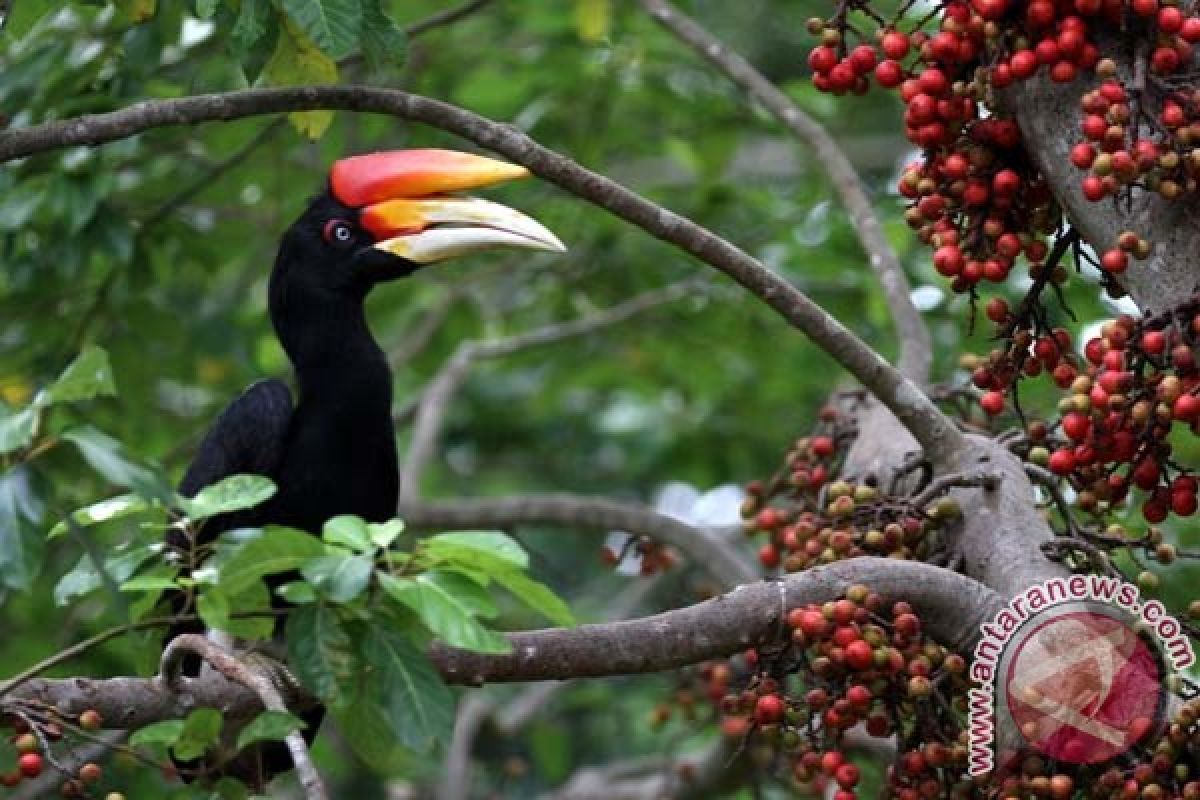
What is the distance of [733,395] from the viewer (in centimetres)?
686

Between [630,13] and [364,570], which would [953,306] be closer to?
[630,13]

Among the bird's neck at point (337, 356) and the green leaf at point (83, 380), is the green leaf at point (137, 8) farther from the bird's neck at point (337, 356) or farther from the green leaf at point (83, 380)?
the green leaf at point (83, 380)

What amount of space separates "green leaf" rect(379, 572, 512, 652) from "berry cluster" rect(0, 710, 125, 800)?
0.56 meters

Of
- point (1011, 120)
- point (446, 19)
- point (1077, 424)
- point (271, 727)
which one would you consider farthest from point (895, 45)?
point (446, 19)

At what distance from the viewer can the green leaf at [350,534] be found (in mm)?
2564

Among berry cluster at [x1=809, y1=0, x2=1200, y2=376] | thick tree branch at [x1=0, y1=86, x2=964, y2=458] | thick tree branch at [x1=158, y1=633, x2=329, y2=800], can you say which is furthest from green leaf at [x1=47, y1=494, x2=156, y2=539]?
berry cluster at [x1=809, y1=0, x2=1200, y2=376]

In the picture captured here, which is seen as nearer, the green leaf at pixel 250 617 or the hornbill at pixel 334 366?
the green leaf at pixel 250 617

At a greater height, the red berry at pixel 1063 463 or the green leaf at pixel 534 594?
the red berry at pixel 1063 463

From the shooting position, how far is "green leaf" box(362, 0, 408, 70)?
3459mm

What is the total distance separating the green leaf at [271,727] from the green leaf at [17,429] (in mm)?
463

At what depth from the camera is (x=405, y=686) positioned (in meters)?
2.62

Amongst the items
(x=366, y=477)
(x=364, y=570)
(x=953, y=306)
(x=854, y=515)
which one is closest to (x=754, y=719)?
(x=854, y=515)

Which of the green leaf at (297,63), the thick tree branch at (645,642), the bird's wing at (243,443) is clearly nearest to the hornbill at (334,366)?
the bird's wing at (243,443)

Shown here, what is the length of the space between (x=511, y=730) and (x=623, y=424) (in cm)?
→ 139
